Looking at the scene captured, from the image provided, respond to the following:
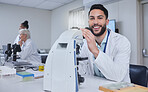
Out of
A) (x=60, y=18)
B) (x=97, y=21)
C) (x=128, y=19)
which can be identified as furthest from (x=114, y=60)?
(x=60, y=18)

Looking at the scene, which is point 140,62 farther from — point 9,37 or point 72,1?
point 9,37

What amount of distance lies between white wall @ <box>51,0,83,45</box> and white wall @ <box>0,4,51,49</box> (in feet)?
0.73

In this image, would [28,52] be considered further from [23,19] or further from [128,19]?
[23,19]

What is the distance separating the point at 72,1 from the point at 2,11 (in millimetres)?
2400

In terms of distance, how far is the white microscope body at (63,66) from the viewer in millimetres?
747

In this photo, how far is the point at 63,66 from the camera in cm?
76

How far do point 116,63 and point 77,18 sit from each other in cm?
354

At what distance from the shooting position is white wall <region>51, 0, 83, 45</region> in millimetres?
4586

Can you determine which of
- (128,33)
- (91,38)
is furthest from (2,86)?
(128,33)

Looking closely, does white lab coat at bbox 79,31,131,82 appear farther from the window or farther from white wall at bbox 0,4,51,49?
white wall at bbox 0,4,51,49

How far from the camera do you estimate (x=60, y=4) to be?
16.0ft

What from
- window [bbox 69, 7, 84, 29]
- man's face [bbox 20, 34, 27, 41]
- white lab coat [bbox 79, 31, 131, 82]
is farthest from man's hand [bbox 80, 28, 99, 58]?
window [bbox 69, 7, 84, 29]

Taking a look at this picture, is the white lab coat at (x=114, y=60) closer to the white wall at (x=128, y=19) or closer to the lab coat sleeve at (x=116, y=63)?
the lab coat sleeve at (x=116, y=63)

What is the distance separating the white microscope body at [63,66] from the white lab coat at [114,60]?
0.30 metres
